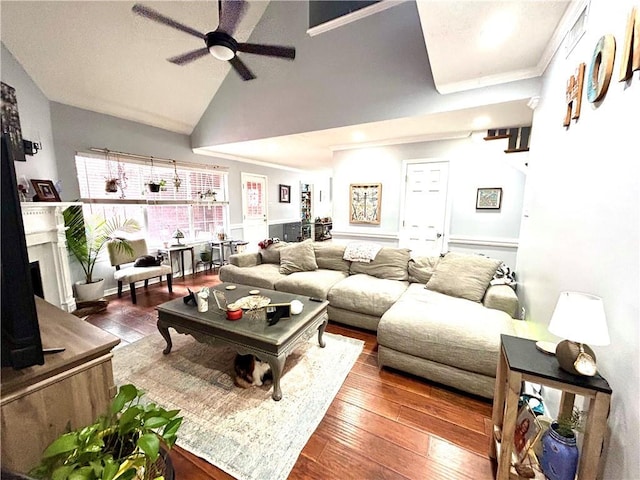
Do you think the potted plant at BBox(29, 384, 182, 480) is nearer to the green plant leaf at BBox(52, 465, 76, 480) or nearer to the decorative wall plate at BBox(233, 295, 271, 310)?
the green plant leaf at BBox(52, 465, 76, 480)

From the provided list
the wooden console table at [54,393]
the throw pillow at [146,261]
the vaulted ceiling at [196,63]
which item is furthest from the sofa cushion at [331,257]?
the wooden console table at [54,393]

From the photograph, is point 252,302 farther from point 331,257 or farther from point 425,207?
point 425,207

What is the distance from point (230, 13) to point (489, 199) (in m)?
3.84

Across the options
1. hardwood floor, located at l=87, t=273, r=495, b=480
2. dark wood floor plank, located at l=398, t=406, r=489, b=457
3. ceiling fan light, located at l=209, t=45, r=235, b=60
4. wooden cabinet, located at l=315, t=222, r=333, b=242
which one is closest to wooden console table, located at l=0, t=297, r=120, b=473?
hardwood floor, located at l=87, t=273, r=495, b=480

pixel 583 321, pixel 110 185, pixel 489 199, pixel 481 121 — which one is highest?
pixel 481 121

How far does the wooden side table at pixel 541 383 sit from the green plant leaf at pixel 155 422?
4.61 feet

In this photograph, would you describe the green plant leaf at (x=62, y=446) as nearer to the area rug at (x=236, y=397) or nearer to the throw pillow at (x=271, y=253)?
the area rug at (x=236, y=397)

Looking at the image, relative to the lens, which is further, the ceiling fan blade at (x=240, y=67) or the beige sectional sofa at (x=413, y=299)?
the ceiling fan blade at (x=240, y=67)

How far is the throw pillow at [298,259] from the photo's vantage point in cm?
348

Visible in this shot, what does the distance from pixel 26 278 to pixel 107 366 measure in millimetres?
531

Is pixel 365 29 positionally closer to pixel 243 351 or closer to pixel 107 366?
pixel 243 351

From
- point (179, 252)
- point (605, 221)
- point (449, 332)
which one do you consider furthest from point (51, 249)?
point (605, 221)

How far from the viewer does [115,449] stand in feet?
2.92

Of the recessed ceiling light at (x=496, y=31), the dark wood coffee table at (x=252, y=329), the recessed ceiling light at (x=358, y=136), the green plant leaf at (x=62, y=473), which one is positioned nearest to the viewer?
the green plant leaf at (x=62, y=473)
